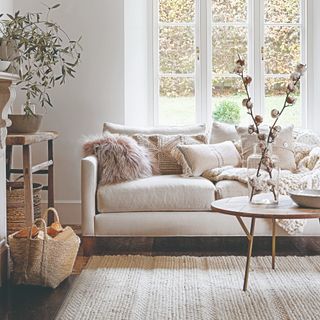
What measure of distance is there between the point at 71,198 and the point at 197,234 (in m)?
1.56

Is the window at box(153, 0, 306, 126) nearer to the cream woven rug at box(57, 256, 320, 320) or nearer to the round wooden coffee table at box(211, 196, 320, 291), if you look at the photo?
the cream woven rug at box(57, 256, 320, 320)

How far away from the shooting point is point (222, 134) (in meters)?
4.67

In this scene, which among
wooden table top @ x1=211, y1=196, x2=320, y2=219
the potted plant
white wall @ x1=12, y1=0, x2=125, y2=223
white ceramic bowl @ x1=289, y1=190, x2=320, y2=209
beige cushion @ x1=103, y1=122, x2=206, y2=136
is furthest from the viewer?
white wall @ x1=12, y1=0, x2=125, y2=223

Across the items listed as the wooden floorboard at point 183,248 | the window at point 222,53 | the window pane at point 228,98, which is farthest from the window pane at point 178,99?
the wooden floorboard at point 183,248

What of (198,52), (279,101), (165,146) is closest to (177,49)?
(198,52)

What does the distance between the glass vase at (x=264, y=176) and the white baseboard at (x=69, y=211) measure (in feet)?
7.07

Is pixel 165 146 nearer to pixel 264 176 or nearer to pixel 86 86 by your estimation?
pixel 86 86

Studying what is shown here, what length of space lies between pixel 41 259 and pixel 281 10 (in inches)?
138

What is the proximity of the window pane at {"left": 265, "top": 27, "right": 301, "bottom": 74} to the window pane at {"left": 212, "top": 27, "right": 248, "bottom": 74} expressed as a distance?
250 mm

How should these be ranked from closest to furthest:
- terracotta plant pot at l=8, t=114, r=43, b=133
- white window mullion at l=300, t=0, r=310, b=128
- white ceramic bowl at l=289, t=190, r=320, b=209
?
white ceramic bowl at l=289, t=190, r=320, b=209
terracotta plant pot at l=8, t=114, r=43, b=133
white window mullion at l=300, t=0, r=310, b=128

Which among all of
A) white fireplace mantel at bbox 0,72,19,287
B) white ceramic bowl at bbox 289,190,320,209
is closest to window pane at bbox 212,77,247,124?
white ceramic bowl at bbox 289,190,320,209

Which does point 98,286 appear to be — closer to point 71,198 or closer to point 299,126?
point 71,198

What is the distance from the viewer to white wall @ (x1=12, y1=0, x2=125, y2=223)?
4.91m

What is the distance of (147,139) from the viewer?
452cm
